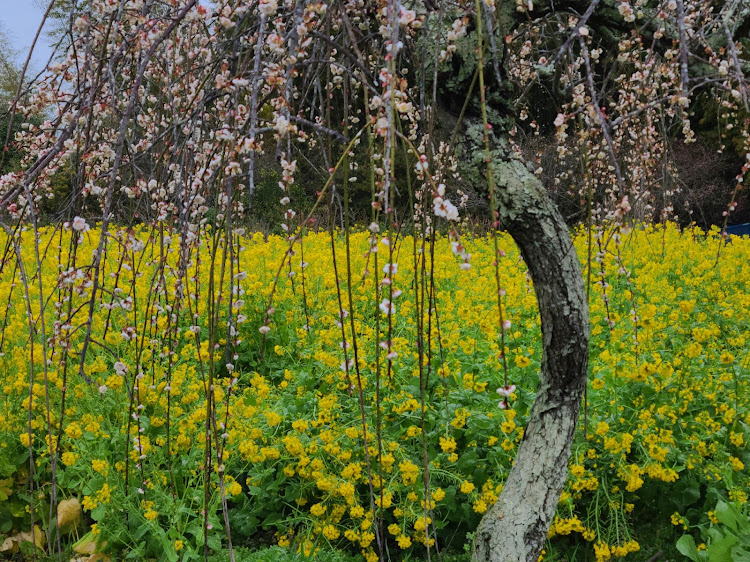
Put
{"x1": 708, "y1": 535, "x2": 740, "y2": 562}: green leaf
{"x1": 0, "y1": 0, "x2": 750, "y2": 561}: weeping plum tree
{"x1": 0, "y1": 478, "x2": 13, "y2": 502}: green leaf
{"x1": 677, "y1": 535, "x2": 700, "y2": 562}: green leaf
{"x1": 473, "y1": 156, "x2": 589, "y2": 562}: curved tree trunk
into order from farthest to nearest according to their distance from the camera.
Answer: {"x1": 0, "y1": 478, "x2": 13, "y2": 502}: green leaf, {"x1": 677, "y1": 535, "x2": 700, "y2": 562}: green leaf, {"x1": 708, "y1": 535, "x2": 740, "y2": 562}: green leaf, {"x1": 473, "y1": 156, "x2": 589, "y2": 562}: curved tree trunk, {"x1": 0, "y1": 0, "x2": 750, "y2": 561}: weeping plum tree

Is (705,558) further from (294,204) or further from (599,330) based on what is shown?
(294,204)

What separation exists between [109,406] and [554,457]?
6.56 ft

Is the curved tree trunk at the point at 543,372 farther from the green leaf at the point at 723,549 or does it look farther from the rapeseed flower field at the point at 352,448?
the green leaf at the point at 723,549

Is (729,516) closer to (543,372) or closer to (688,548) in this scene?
(688,548)

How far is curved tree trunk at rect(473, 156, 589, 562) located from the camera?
1.83 metres

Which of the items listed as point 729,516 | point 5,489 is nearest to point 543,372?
point 729,516

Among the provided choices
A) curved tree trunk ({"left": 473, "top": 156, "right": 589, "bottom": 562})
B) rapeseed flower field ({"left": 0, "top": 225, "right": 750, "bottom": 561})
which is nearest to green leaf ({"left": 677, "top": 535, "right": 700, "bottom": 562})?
rapeseed flower field ({"left": 0, "top": 225, "right": 750, "bottom": 561})

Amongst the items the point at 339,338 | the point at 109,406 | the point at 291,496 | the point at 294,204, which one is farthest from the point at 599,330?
the point at 294,204

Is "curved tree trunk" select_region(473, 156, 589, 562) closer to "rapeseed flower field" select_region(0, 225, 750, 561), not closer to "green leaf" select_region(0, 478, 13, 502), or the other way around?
"rapeseed flower field" select_region(0, 225, 750, 561)

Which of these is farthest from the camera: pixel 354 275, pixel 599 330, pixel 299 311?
pixel 354 275

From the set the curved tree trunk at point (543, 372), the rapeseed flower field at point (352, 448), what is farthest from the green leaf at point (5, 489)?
the curved tree trunk at point (543, 372)

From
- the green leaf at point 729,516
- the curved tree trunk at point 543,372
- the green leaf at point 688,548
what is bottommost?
the green leaf at point 688,548

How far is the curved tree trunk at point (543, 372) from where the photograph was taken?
183 cm

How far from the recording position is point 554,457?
2041mm
